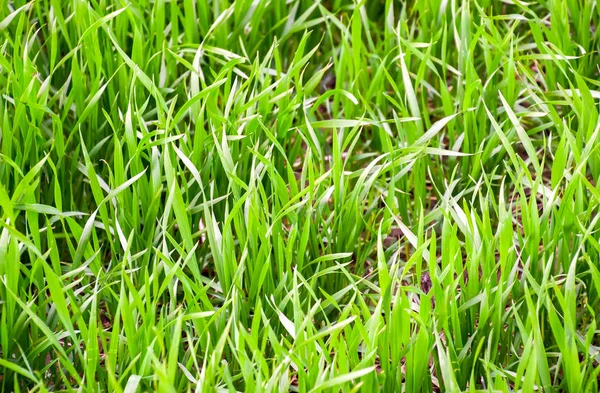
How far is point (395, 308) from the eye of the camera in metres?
1.23

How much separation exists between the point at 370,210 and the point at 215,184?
29 centimetres

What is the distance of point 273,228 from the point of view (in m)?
1.44

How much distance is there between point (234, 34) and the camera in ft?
6.51

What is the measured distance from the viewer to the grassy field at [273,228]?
1235 millimetres

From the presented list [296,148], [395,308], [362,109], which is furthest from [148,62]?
[395,308]

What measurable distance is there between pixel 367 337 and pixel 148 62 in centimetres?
82

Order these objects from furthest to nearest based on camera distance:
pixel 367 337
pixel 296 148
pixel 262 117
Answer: pixel 296 148 → pixel 262 117 → pixel 367 337

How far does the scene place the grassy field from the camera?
48.6 inches

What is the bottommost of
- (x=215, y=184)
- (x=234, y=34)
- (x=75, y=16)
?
(x=215, y=184)

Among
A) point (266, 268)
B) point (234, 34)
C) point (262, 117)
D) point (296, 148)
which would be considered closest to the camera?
point (266, 268)

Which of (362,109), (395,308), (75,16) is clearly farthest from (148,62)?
(395,308)

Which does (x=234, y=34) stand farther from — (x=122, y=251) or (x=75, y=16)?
(x=122, y=251)

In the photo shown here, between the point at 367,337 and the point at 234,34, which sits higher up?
the point at 234,34

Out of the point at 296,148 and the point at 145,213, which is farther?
the point at 296,148
